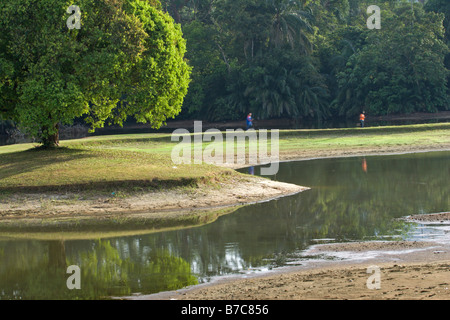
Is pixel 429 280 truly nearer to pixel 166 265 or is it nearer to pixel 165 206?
pixel 166 265

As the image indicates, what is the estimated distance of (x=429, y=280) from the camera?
9.53 meters

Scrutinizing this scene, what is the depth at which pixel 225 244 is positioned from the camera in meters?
14.5

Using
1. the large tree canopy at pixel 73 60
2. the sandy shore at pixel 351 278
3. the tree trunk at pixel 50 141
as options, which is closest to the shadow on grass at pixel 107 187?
the large tree canopy at pixel 73 60

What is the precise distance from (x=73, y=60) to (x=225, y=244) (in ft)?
32.3

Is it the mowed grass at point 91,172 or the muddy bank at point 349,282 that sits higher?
the mowed grass at point 91,172

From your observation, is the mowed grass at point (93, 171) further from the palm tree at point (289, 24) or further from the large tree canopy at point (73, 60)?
the palm tree at point (289, 24)

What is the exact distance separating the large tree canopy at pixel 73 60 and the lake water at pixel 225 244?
597cm

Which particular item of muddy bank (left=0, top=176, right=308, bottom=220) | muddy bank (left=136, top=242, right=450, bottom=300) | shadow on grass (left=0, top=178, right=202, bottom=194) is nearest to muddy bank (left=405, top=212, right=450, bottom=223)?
muddy bank (left=136, top=242, right=450, bottom=300)

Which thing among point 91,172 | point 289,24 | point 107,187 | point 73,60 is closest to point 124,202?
point 107,187

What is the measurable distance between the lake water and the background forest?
131 ft

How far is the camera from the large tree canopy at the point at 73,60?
20672 mm

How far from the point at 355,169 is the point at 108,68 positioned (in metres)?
11.8
